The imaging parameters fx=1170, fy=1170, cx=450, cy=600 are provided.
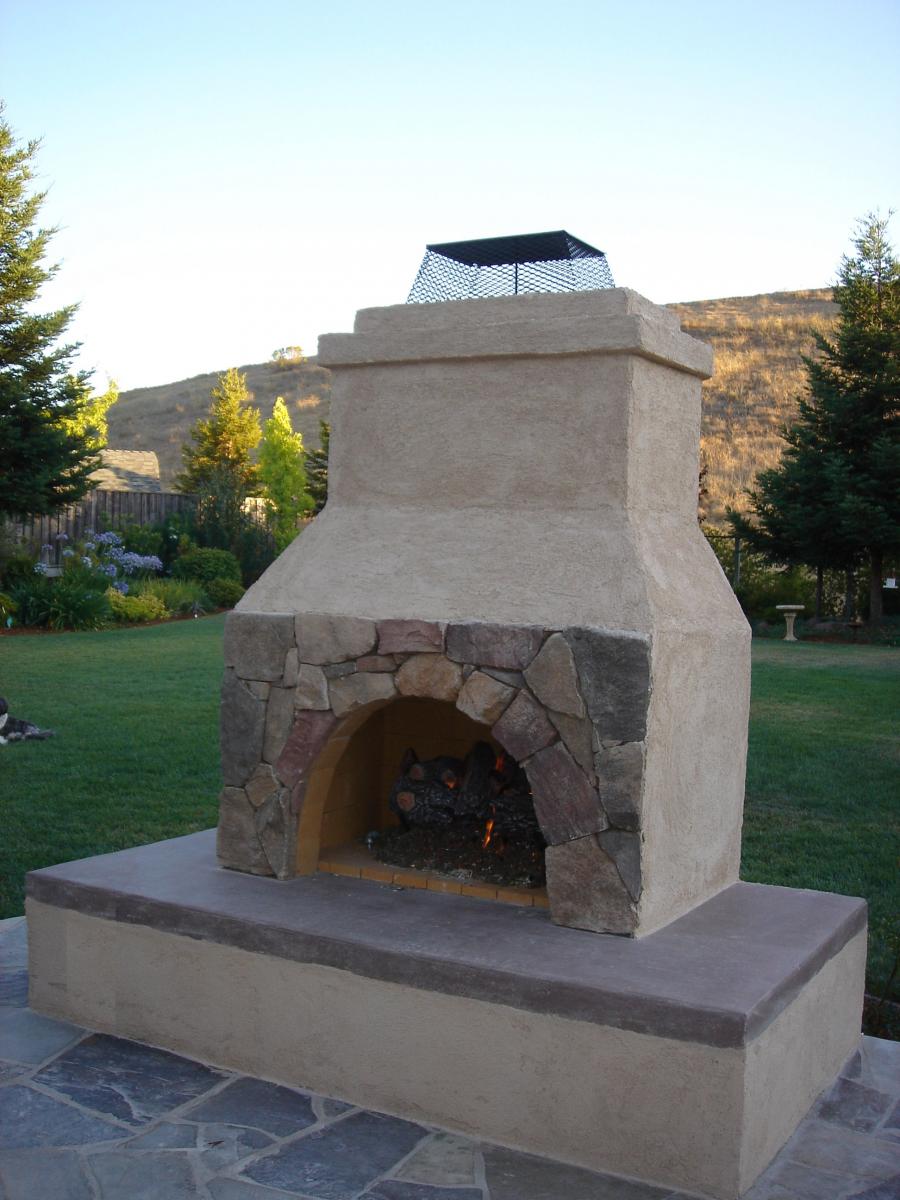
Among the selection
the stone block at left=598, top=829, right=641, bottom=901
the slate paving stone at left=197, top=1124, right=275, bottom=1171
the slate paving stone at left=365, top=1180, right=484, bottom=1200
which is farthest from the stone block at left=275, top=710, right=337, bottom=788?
the slate paving stone at left=365, top=1180, right=484, bottom=1200

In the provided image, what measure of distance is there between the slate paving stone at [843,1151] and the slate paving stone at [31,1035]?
231 cm

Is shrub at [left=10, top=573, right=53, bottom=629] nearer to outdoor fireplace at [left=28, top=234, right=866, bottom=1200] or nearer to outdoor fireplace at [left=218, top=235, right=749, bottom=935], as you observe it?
outdoor fireplace at [left=28, top=234, right=866, bottom=1200]

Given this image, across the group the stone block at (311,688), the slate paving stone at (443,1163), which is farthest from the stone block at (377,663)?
the slate paving stone at (443,1163)

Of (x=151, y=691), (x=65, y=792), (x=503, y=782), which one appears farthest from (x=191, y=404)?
(x=503, y=782)

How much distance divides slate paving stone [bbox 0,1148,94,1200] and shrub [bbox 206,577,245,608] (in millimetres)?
16507

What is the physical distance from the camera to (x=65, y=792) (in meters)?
7.36

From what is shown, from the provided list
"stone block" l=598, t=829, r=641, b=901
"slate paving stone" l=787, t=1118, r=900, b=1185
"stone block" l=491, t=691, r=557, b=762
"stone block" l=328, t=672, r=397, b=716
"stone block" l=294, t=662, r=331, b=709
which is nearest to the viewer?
"slate paving stone" l=787, t=1118, r=900, b=1185

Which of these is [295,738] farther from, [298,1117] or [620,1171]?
[620,1171]

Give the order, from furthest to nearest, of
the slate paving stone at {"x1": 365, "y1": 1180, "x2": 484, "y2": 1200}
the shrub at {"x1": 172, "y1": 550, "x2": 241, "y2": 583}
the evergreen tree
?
the evergreen tree < the shrub at {"x1": 172, "y1": 550, "x2": 241, "y2": 583} < the slate paving stone at {"x1": 365, "y1": 1180, "x2": 484, "y2": 1200}

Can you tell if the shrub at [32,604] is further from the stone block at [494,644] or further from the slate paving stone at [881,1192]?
the slate paving stone at [881,1192]

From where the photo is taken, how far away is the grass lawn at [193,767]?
19.9ft

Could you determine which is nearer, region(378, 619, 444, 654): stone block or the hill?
region(378, 619, 444, 654): stone block

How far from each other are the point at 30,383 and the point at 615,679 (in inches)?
655

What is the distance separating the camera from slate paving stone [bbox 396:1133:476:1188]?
3064 millimetres
